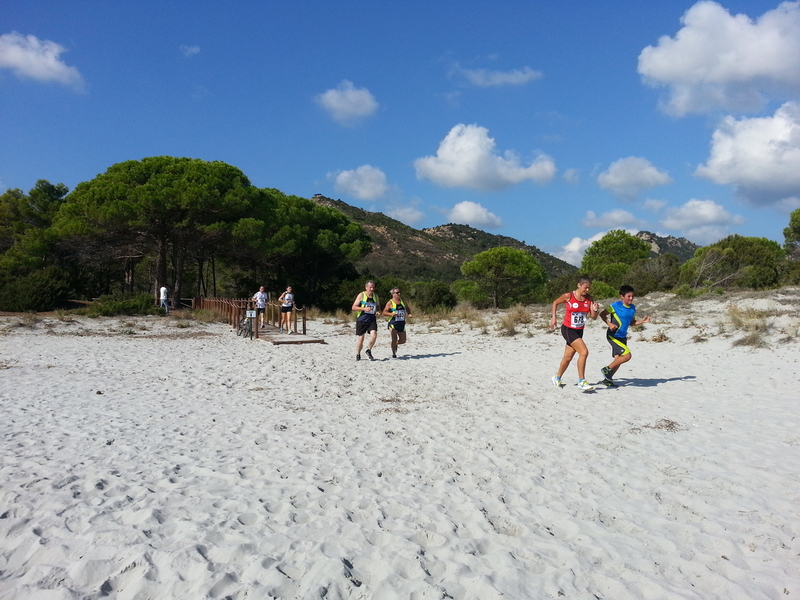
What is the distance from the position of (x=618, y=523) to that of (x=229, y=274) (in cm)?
4233

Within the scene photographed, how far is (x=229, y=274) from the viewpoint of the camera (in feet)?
141

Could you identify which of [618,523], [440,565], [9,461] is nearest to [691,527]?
[618,523]

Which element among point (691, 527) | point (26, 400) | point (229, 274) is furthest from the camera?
point (229, 274)

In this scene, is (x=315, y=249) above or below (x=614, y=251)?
below

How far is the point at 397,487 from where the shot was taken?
172 inches

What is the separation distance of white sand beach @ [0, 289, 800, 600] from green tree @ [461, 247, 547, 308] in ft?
90.5

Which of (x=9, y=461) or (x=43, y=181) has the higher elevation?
(x=43, y=181)

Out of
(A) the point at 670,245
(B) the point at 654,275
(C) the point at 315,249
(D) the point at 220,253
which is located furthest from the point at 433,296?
(A) the point at 670,245

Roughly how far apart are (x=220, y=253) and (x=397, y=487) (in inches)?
1140

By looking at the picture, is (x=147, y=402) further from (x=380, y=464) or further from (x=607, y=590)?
(x=607, y=590)

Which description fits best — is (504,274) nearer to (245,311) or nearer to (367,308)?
(245,311)

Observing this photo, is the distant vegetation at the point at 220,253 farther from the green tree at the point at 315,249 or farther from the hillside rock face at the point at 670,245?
the hillside rock face at the point at 670,245

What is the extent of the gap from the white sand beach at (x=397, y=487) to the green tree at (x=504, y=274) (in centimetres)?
2759

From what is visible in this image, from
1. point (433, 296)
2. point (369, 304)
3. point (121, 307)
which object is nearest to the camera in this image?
point (369, 304)
